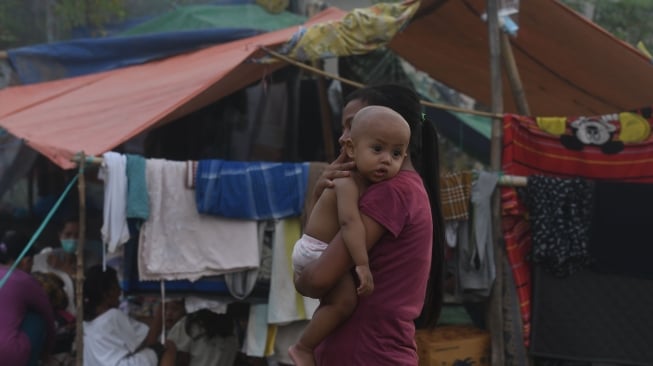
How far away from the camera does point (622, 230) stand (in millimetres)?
4297

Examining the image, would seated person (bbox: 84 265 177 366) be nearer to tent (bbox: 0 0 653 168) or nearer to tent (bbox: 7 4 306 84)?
tent (bbox: 0 0 653 168)

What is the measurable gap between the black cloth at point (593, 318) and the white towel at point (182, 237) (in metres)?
1.74

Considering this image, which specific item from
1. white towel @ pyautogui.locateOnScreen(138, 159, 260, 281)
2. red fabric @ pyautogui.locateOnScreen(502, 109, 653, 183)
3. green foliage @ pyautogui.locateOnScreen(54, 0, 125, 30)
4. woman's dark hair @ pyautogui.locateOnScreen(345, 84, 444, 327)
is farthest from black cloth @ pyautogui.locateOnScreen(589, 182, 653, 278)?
green foliage @ pyautogui.locateOnScreen(54, 0, 125, 30)

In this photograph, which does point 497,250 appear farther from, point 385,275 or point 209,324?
point 385,275

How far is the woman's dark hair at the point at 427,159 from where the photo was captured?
2234 mm

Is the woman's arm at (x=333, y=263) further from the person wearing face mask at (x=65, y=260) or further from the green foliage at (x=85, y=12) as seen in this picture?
the green foliage at (x=85, y=12)

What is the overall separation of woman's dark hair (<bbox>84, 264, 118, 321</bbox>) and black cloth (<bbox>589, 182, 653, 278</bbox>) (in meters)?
2.99

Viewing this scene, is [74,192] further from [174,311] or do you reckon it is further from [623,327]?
[623,327]

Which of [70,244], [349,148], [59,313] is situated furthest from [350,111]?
[59,313]

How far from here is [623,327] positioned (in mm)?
4363

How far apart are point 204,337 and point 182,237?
0.92 metres

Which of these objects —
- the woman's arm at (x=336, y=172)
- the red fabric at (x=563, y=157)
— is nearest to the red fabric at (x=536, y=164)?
the red fabric at (x=563, y=157)

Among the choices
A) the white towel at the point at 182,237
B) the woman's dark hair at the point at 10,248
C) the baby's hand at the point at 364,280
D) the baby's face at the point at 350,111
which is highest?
the baby's face at the point at 350,111

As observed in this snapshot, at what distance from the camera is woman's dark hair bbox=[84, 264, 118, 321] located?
189 inches
